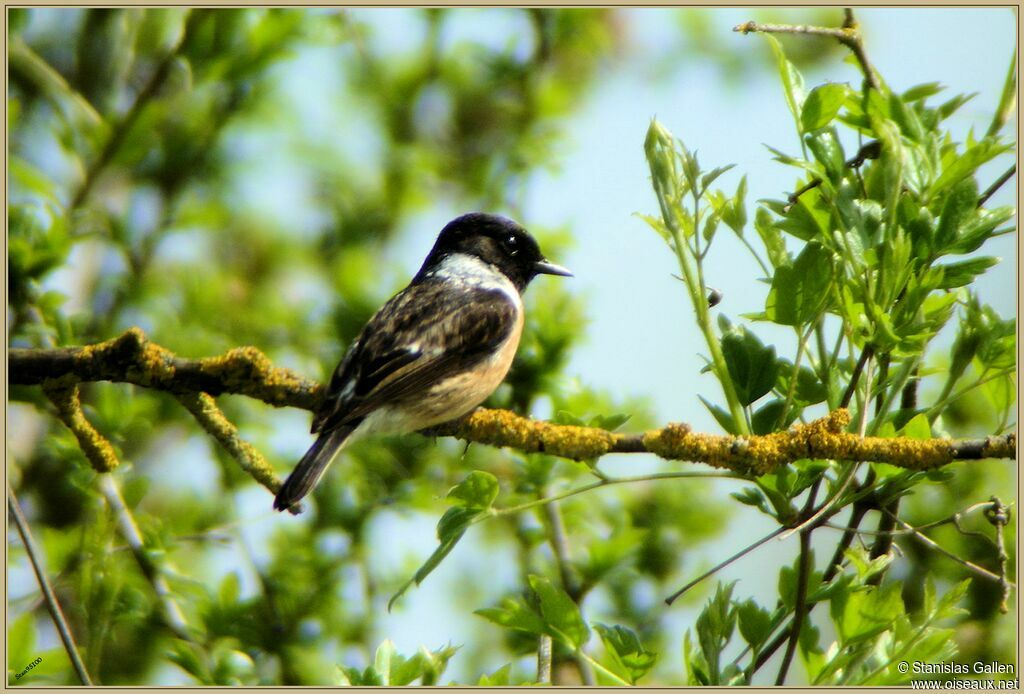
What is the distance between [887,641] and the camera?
7.30ft

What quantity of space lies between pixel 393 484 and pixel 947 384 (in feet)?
8.54

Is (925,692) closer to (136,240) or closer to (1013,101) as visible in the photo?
(1013,101)

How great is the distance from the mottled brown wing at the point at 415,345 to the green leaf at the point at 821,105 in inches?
88.0

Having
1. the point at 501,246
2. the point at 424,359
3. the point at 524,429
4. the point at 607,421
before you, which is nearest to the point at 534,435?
the point at 524,429

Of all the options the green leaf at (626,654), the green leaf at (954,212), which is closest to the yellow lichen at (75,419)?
the green leaf at (626,654)

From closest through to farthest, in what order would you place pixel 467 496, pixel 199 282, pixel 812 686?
1. pixel 812 686
2. pixel 467 496
3. pixel 199 282

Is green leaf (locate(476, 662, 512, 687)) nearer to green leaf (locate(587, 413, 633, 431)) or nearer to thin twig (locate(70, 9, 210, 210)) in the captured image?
green leaf (locate(587, 413, 633, 431))

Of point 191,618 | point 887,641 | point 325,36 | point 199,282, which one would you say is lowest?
point 191,618

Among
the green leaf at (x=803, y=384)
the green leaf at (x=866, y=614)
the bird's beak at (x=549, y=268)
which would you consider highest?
the bird's beak at (x=549, y=268)

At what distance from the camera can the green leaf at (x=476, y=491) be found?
243cm

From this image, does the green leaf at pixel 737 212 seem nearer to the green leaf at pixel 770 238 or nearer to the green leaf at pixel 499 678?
the green leaf at pixel 770 238

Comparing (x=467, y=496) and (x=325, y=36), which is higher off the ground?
(x=325, y=36)

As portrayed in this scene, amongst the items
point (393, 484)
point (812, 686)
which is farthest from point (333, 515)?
point (812, 686)

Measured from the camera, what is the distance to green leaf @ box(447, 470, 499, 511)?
243 centimetres
